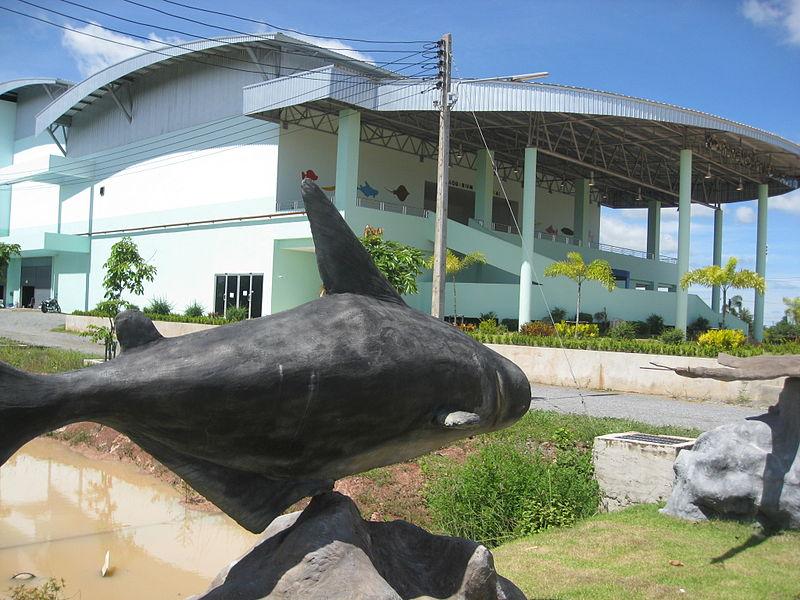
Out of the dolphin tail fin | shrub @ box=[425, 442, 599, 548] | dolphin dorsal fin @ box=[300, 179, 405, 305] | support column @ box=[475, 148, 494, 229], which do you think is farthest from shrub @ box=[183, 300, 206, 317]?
the dolphin tail fin

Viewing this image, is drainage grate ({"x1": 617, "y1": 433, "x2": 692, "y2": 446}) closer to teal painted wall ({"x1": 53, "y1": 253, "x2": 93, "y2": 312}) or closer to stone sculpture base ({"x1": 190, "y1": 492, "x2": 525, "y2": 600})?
stone sculpture base ({"x1": 190, "y1": 492, "x2": 525, "y2": 600})

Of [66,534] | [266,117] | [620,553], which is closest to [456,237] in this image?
[266,117]

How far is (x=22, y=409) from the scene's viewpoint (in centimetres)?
295

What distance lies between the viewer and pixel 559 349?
20.4m

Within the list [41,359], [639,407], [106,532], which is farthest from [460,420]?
[41,359]

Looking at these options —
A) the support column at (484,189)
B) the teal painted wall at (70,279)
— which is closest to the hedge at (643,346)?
the support column at (484,189)

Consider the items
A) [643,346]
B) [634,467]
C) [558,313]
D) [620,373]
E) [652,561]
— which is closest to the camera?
[652,561]

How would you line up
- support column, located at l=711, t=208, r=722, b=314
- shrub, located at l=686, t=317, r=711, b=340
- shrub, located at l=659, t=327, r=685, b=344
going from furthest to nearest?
support column, located at l=711, t=208, r=722, b=314
shrub, located at l=686, t=317, r=711, b=340
shrub, located at l=659, t=327, r=685, b=344

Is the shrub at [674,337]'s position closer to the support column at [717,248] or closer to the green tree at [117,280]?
the green tree at [117,280]

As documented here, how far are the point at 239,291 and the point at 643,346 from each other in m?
18.7

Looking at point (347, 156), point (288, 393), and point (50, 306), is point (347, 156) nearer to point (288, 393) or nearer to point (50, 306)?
point (50, 306)

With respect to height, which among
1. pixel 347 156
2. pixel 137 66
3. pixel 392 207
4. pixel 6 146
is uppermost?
pixel 137 66

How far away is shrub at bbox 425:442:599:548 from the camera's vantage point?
9.19 meters

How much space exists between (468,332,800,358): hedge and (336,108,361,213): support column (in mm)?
11114
